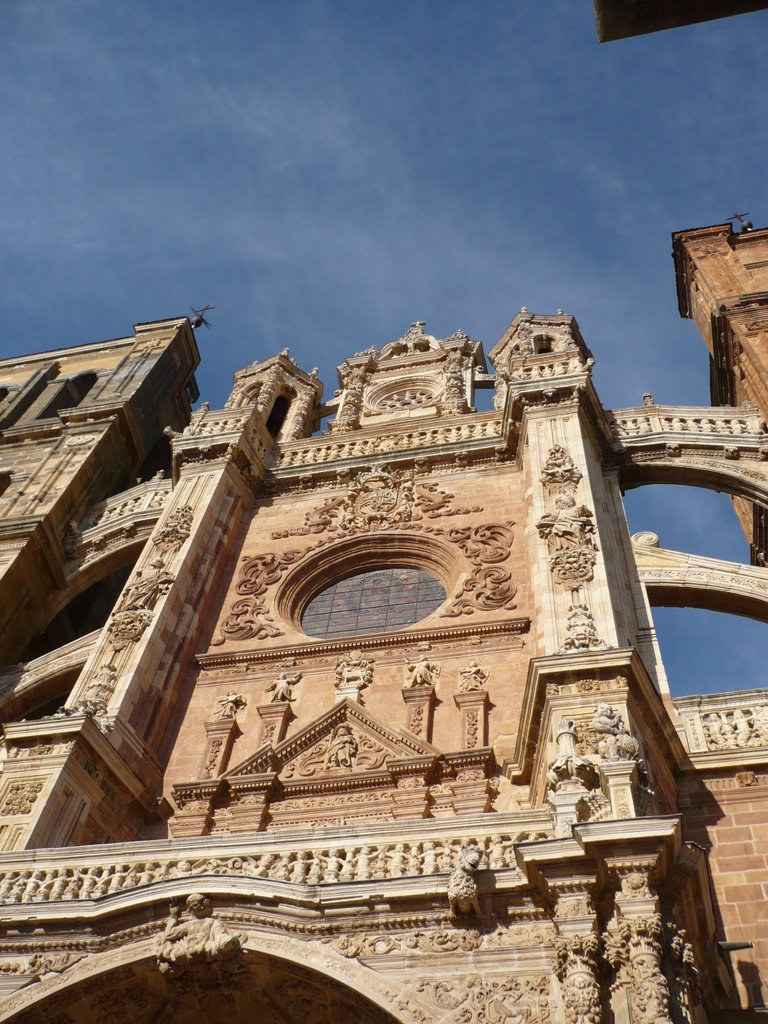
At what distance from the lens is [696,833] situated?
11.0 meters

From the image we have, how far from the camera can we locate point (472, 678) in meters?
13.5

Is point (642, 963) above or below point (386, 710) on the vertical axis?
below

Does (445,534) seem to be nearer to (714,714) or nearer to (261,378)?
(714,714)

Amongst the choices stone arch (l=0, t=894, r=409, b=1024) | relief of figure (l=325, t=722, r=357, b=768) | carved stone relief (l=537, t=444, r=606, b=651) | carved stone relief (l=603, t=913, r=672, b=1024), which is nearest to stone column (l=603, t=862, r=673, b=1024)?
carved stone relief (l=603, t=913, r=672, b=1024)

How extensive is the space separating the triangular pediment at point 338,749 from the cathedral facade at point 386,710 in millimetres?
41

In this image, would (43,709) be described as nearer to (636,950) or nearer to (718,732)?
(718,732)

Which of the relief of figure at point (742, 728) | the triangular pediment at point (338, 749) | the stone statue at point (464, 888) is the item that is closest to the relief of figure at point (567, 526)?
the relief of figure at point (742, 728)

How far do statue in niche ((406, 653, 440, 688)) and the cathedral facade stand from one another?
0.16 ft

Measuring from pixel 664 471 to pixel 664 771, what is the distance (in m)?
7.17

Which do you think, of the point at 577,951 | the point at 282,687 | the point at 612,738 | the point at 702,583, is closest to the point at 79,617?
the point at 282,687

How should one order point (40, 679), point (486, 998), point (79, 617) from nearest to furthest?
1. point (486, 998)
2. point (40, 679)
3. point (79, 617)

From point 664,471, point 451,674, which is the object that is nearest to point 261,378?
point 664,471

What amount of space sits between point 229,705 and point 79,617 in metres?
8.95

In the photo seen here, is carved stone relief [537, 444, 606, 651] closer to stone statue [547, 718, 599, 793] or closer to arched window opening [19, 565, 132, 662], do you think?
stone statue [547, 718, 599, 793]
